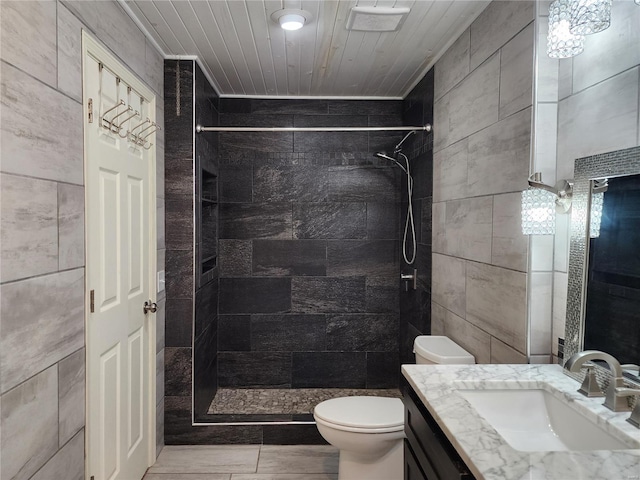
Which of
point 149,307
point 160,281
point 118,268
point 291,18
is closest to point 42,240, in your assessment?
point 118,268

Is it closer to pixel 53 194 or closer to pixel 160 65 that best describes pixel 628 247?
pixel 53 194

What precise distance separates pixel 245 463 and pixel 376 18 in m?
2.63

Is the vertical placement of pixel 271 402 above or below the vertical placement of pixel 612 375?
below

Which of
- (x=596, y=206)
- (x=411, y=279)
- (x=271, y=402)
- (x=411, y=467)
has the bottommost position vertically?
(x=271, y=402)

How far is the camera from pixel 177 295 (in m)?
2.80

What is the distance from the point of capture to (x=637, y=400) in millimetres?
1194

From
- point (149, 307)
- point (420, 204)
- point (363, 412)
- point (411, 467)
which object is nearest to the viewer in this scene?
point (411, 467)

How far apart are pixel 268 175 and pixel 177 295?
1.30 metres

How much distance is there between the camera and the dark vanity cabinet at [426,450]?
3.75 ft

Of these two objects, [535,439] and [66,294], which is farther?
[66,294]

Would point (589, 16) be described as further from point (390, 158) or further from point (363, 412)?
point (390, 158)

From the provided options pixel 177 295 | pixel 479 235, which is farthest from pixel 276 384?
→ pixel 479 235

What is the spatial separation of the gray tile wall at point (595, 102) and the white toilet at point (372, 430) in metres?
0.73

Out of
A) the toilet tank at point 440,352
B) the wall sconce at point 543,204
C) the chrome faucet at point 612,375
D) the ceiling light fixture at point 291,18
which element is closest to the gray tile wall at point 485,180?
the toilet tank at point 440,352
